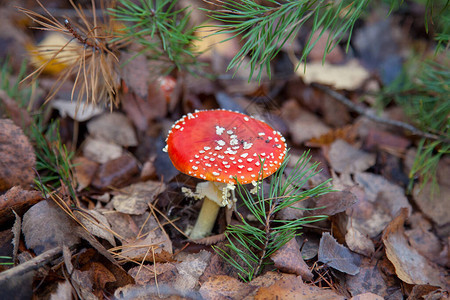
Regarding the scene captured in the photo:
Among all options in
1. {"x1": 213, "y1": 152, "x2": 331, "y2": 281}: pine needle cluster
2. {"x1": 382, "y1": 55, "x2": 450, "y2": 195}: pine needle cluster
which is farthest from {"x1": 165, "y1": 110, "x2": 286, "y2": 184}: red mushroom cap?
{"x1": 382, "y1": 55, "x2": 450, "y2": 195}: pine needle cluster

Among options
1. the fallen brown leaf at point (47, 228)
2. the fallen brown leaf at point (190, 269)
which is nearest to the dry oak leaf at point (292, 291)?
the fallen brown leaf at point (190, 269)

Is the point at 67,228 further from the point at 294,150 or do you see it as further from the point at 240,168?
the point at 294,150

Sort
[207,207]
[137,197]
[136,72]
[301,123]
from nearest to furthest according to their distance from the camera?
[207,207] → [137,197] → [136,72] → [301,123]

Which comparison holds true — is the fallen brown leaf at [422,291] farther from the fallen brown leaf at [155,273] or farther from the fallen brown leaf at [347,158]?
the fallen brown leaf at [155,273]

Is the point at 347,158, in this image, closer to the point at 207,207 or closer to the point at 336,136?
the point at 336,136

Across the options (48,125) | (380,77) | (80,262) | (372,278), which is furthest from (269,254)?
(380,77)

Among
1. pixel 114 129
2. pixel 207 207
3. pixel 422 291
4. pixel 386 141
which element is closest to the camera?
pixel 422 291

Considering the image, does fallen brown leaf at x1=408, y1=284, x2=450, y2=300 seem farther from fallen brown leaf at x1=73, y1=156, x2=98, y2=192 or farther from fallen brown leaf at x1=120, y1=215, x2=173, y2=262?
fallen brown leaf at x1=73, y1=156, x2=98, y2=192

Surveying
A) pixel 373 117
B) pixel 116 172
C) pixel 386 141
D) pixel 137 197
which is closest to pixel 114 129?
pixel 116 172
